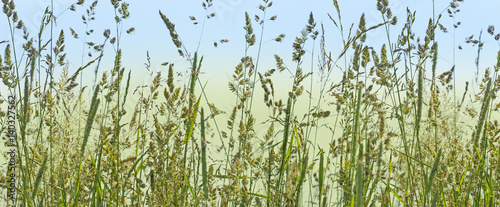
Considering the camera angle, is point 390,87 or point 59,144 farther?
point 59,144

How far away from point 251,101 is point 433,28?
2.91 feet

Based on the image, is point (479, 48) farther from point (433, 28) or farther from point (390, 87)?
point (390, 87)

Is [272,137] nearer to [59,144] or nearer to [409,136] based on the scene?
[409,136]

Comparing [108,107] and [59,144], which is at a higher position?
[108,107]

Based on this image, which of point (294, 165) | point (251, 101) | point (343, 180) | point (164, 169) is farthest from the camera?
point (251, 101)

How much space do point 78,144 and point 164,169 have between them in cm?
70

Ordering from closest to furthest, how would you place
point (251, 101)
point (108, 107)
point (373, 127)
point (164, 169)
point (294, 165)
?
point (294, 165) < point (164, 169) < point (373, 127) < point (108, 107) < point (251, 101)

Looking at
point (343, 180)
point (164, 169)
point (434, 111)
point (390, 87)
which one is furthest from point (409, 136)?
point (164, 169)

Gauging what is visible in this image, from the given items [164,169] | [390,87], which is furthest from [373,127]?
[164,169]

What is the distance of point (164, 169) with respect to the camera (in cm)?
179

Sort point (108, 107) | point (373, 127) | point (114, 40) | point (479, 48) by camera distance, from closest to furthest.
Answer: point (373, 127) < point (108, 107) < point (114, 40) < point (479, 48)

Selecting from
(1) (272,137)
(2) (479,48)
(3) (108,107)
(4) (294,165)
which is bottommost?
(4) (294,165)

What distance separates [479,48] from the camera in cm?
307

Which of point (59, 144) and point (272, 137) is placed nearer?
point (272, 137)
